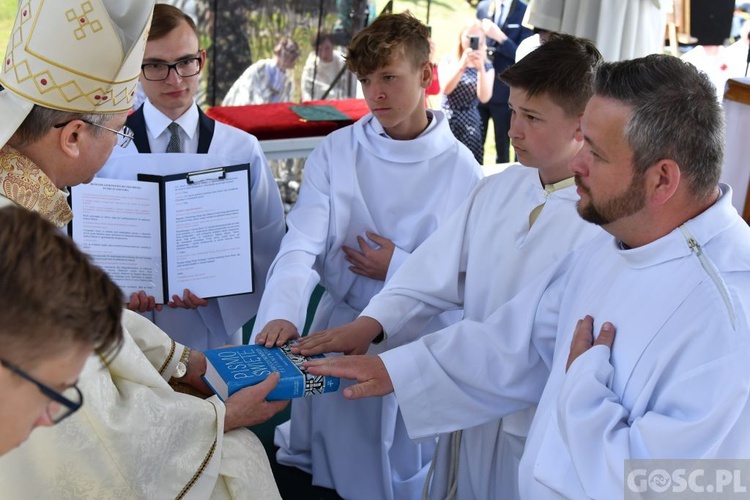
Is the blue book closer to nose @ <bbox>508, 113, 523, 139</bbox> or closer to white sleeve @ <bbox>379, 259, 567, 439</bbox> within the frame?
white sleeve @ <bbox>379, 259, 567, 439</bbox>

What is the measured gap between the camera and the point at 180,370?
2861mm

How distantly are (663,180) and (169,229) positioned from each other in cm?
199

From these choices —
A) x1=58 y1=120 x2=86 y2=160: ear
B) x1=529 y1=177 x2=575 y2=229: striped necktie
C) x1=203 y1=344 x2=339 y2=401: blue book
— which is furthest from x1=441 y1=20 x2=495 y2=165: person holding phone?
x1=58 y1=120 x2=86 y2=160: ear

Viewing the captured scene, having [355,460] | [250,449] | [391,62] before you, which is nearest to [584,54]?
[391,62]

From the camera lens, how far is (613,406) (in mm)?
2170

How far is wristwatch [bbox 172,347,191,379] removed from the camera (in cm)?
285

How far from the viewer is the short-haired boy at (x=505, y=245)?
2910 mm

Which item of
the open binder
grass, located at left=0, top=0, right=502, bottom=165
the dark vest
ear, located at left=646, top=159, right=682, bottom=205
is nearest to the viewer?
ear, located at left=646, top=159, right=682, bottom=205

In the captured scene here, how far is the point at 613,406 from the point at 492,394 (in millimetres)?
775

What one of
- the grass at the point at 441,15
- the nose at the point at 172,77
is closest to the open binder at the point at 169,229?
the nose at the point at 172,77

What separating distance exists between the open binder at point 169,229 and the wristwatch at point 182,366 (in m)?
0.69

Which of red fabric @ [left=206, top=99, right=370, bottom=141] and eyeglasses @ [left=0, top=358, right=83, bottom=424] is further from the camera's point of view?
red fabric @ [left=206, top=99, right=370, bottom=141]

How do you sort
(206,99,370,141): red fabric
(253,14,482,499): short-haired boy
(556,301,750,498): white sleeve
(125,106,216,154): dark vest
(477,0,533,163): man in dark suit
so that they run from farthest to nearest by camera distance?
(477,0,533,163): man in dark suit
(206,99,370,141): red fabric
(125,106,216,154): dark vest
(253,14,482,499): short-haired boy
(556,301,750,498): white sleeve

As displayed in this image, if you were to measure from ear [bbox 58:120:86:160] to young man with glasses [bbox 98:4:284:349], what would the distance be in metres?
1.04
